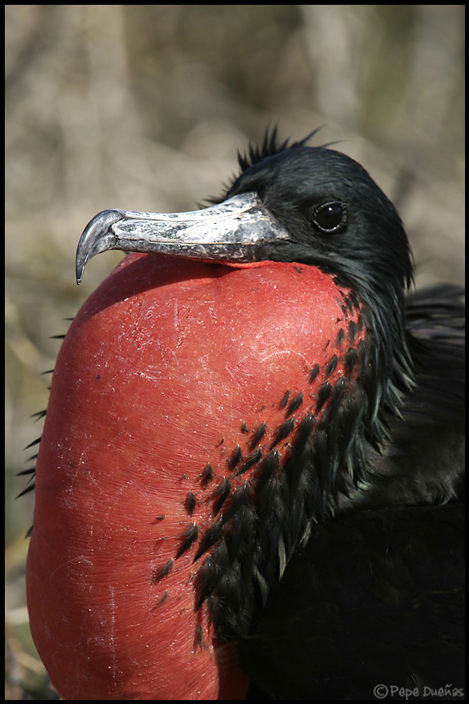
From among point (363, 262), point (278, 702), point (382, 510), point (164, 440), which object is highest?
point (363, 262)

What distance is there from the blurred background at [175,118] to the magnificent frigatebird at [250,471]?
40.9 inches

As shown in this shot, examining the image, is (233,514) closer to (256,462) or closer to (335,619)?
(256,462)

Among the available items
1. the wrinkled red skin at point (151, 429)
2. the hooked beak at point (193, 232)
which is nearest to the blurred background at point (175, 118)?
the wrinkled red skin at point (151, 429)

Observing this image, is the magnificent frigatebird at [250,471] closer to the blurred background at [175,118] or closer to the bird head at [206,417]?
the bird head at [206,417]

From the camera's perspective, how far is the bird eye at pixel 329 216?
1.56 m

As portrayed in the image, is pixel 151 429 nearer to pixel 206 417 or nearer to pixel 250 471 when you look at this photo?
pixel 206 417

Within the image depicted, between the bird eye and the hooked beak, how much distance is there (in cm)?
6

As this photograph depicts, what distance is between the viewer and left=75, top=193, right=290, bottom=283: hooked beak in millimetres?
1389

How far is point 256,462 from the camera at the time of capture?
57.9 inches

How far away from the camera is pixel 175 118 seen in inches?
167

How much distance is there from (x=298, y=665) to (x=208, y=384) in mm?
538

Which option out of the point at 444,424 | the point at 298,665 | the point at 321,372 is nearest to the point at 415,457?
the point at 444,424

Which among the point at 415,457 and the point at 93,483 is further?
the point at 415,457

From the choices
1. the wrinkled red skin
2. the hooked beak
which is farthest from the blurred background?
the hooked beak
